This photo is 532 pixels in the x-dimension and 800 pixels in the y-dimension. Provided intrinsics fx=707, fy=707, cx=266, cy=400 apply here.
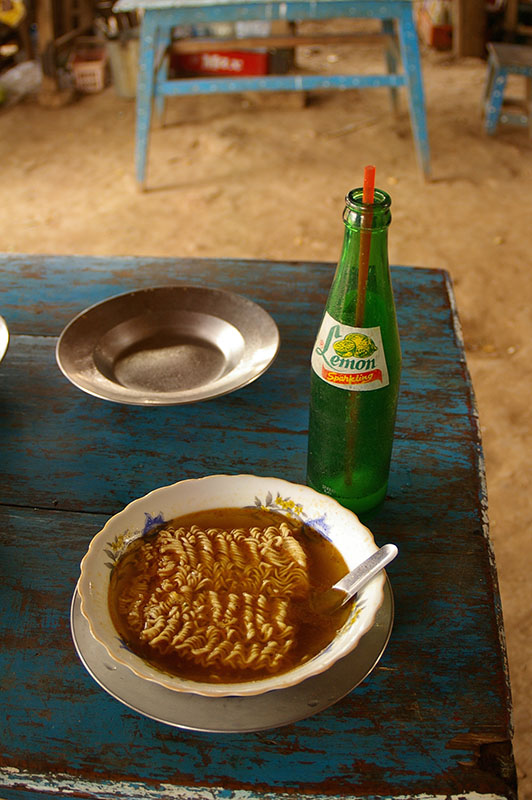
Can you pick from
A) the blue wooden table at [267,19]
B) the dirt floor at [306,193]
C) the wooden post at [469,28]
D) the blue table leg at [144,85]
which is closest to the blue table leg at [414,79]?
the blue wooden table at [267,19]

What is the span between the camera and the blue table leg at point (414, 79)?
335 centimetres

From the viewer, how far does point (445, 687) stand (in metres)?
0.81

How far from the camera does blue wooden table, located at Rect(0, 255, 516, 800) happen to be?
2.43ft

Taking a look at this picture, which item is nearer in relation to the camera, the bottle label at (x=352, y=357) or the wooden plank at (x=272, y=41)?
the bottle label at (x=352, y=357)

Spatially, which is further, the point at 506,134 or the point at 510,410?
the point at 506,134

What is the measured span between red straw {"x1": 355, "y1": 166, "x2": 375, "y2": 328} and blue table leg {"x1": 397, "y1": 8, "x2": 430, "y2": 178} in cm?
295

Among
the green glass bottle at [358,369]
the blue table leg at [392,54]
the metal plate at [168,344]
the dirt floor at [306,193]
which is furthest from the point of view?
the blue table leg at [392,54]

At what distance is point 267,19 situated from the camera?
10.8 feet

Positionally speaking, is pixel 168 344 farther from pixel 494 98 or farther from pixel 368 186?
pixel 494 98

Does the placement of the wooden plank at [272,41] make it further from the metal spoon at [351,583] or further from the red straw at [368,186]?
the metal spoon at [351,583]

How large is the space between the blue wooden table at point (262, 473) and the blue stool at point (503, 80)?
9.63ft

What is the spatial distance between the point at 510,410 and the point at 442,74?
3.58 metres

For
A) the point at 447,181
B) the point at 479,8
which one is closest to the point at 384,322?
the point at 447,181

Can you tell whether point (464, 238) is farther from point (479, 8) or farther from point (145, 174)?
point (479, 8)
